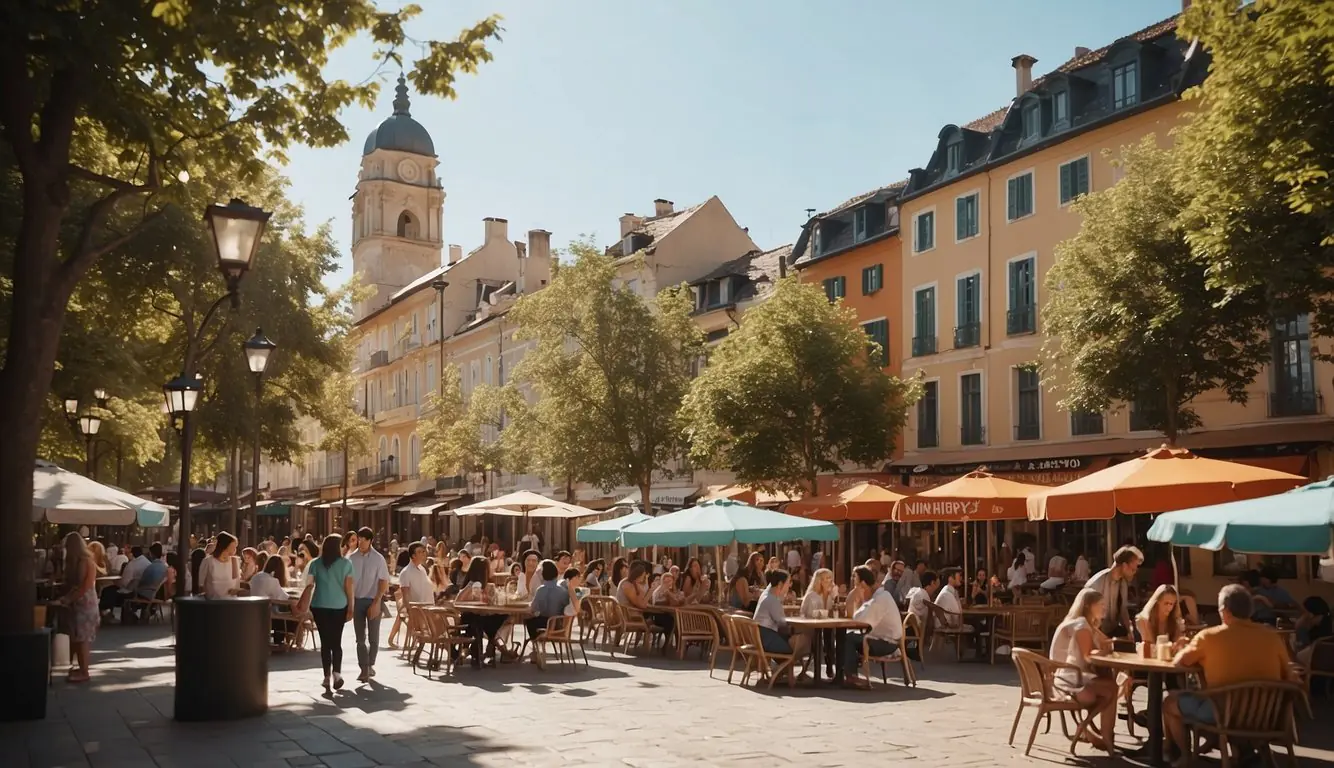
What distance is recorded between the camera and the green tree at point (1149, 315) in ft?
71.1

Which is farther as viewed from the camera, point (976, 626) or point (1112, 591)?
point (976, 626)

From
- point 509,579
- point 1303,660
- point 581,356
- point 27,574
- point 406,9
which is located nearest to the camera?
point 27,574

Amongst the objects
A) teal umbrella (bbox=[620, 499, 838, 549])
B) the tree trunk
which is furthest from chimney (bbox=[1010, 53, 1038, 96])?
the tree trunk

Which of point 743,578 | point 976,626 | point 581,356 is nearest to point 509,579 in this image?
point 743,578

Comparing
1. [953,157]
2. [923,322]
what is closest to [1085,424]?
[923,322]

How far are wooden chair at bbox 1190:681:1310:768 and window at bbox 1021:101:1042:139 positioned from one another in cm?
2486

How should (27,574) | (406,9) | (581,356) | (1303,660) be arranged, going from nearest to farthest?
(27,574) → (406,9) → (1303,660) → (581,356)

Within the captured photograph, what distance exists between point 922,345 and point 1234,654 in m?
27.4

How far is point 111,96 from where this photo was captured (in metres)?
11.6

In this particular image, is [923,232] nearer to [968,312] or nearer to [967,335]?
[968,312]

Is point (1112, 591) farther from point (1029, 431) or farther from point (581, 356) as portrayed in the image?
point (581, 356)

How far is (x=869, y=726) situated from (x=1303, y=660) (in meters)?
5.01

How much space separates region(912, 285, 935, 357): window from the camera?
35.7m

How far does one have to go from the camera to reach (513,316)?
3766 cm
